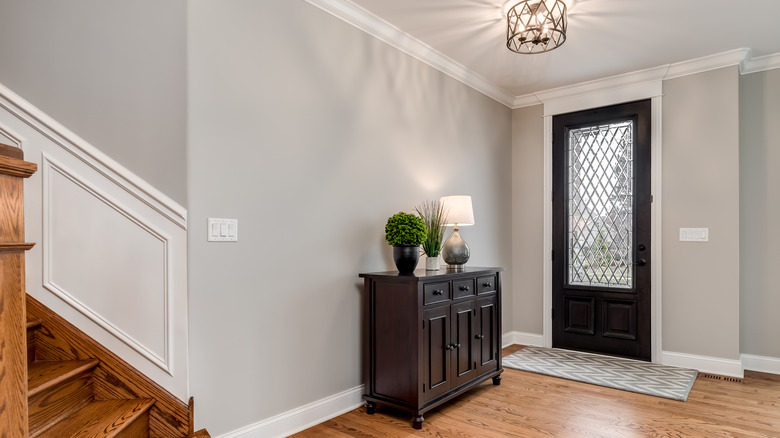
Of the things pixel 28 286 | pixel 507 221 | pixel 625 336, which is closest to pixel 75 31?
pixel 28 286

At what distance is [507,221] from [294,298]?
285 centimetres

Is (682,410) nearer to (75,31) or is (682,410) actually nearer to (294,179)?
(294,179)

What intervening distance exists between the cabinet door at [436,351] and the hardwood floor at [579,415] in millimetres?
189

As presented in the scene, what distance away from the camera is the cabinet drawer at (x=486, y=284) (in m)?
3.33

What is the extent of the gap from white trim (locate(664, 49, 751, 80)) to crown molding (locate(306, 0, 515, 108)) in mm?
1485

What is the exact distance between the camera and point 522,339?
189 inches

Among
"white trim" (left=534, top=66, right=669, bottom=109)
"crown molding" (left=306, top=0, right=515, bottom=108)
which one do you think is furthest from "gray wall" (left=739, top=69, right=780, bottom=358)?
"crown molding" (left=306, top=0, right=515, bottom=108)

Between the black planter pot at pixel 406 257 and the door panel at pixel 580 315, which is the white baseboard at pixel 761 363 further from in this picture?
the black planter pot at pixel 406 257

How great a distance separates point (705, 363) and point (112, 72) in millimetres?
4640

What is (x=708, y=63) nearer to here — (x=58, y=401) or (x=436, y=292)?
(x=436, y=292)

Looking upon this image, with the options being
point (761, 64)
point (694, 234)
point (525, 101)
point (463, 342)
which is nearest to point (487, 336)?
point (463, 342)

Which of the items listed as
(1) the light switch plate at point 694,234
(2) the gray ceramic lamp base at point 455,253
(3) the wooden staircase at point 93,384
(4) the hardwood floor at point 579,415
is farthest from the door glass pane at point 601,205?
(3) the wooden staircase at point 93,384

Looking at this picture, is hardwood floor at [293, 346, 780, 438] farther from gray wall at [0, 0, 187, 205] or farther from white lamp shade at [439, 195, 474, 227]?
gray wall at [0, 0, 187, 205]

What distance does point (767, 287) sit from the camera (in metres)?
3.83
